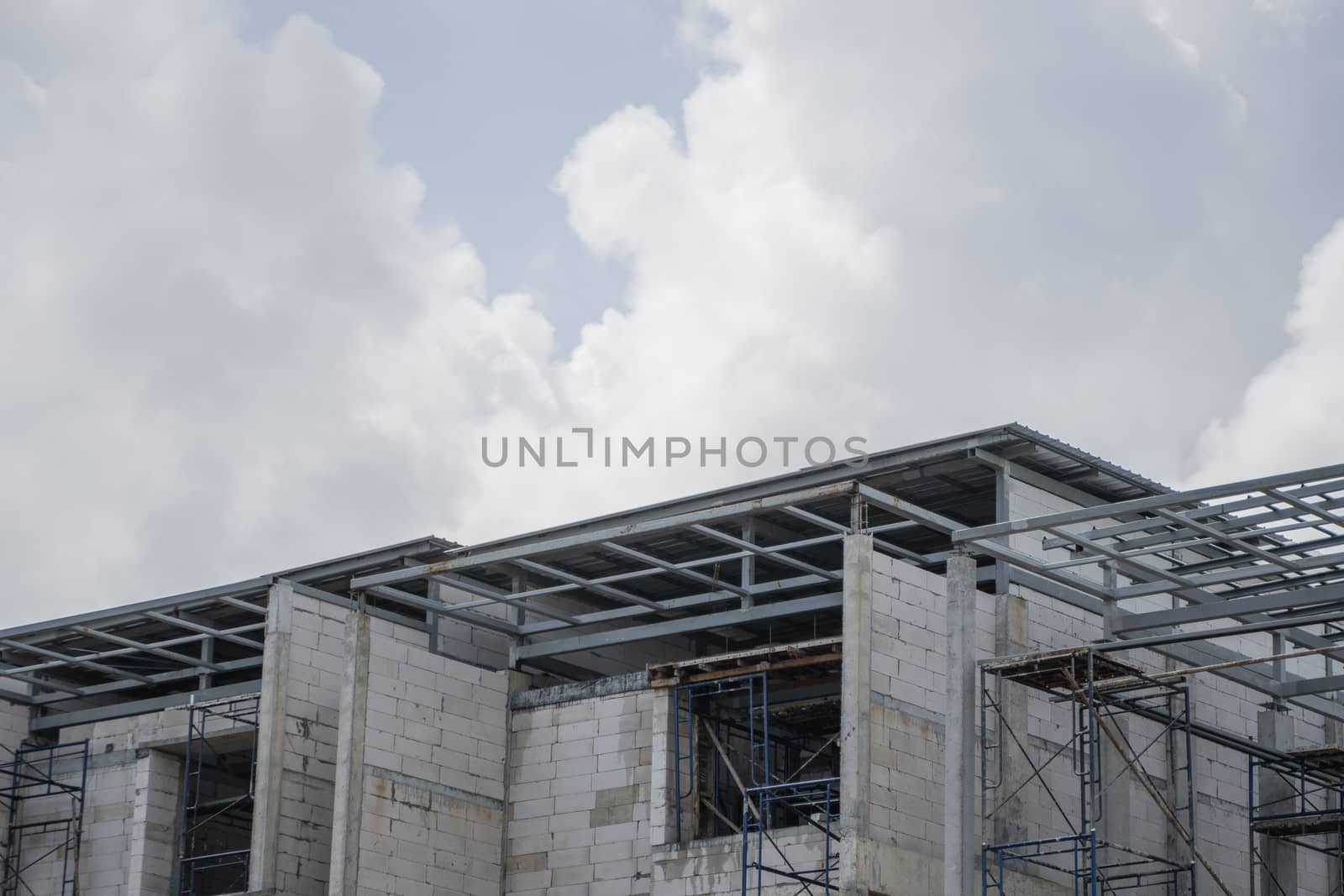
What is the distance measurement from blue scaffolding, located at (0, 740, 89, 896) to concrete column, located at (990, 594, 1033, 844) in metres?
16.6

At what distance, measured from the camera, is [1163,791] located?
90.7 ft

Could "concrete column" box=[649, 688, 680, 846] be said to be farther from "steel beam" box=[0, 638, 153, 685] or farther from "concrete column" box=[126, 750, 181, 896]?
"steel beam" box=[0, 638, 153, 685]

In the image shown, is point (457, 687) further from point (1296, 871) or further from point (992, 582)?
point (1296, 871)

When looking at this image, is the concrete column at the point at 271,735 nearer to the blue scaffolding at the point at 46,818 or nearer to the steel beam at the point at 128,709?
the steel beam at the point at 128,709

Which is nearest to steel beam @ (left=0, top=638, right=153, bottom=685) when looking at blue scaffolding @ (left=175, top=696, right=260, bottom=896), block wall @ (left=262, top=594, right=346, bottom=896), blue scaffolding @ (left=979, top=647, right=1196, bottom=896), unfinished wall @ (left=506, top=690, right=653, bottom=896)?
blue scaffolding @ (left=175, top=696, right=260, bottom=896)

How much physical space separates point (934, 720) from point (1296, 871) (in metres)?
6.92

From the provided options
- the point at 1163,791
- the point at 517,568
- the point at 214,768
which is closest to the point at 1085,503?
the point at 1163,791

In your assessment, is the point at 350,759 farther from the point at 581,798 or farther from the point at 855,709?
the point at 855,709

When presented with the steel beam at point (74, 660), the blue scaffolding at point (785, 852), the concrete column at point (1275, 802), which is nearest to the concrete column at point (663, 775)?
the blue scaffolding at point (785, 852)

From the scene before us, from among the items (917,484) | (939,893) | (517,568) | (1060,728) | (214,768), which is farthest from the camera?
(214,768)

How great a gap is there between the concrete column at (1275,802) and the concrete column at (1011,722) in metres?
4.00

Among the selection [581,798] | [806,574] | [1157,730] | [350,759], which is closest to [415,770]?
[350,759]

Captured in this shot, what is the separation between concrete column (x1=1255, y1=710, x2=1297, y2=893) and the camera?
27812mm

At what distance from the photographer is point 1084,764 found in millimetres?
25531
